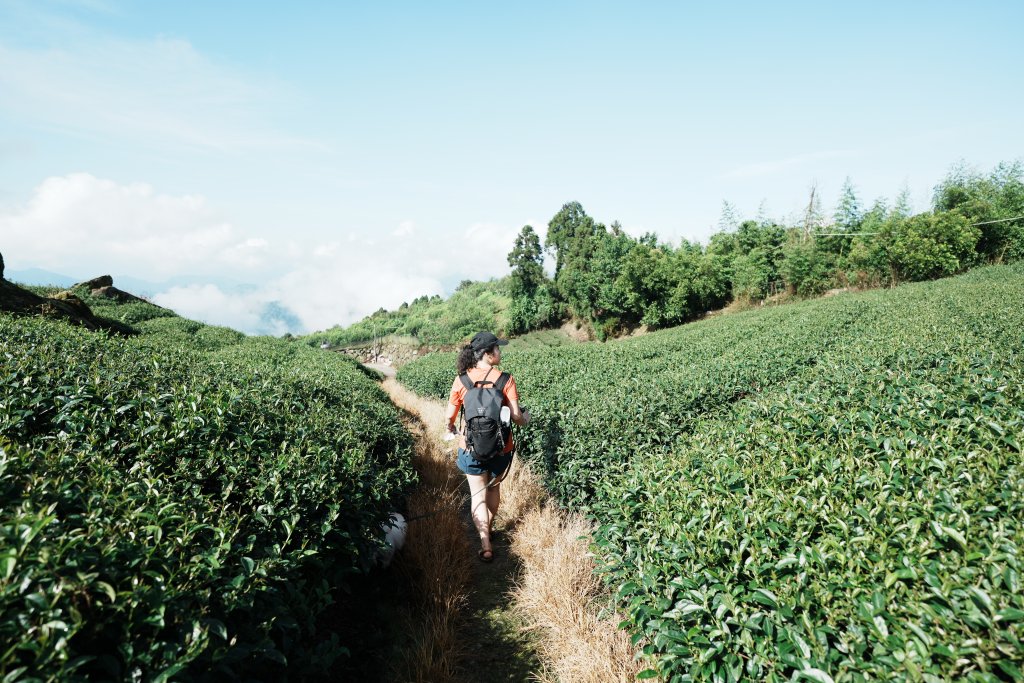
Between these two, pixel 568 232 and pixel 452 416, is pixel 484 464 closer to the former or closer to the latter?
pixel 452 416

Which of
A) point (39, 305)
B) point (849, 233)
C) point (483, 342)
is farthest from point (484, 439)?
point (849, 233)

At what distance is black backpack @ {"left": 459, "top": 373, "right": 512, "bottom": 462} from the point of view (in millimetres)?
4777

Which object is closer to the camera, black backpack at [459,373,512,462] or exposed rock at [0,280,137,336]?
black backpack at [459,373,512,462]

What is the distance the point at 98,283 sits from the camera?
2306cm

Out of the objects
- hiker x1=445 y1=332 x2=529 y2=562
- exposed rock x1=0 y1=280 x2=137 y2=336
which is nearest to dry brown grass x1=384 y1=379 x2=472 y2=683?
hiker x1=445 y1=332 x2=529 y2=562

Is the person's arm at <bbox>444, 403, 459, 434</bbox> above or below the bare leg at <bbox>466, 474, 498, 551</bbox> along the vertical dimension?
above

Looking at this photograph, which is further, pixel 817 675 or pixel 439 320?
pixel 439 320

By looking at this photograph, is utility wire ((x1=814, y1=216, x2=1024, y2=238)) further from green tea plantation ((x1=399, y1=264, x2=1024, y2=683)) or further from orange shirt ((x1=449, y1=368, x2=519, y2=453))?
orange shirt ((x1=449, y1=368, x2=519, y2=453))

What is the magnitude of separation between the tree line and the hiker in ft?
88.3

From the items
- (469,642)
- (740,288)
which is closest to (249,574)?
(469,642)

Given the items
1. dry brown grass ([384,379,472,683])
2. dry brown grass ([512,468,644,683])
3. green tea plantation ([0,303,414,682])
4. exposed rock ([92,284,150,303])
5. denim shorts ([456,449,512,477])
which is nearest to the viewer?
green tea plantation ([0,303,414,682])

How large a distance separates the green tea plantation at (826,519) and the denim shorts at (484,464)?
0.83m

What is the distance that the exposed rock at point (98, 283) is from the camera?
22531mm

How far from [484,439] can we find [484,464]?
1.24 ft
